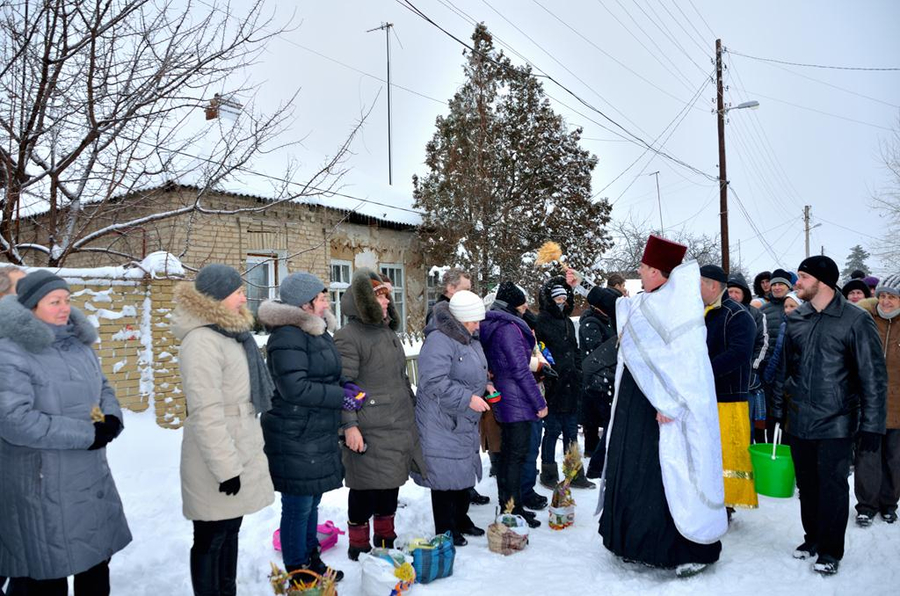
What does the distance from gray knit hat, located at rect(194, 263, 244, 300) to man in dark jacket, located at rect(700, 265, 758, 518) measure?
3.30 meters

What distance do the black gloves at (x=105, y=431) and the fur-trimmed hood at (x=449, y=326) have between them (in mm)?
2171

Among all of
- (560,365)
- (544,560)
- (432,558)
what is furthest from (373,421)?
(560,365)

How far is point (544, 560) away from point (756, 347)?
328 centimetres

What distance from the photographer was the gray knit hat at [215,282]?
3.35 m

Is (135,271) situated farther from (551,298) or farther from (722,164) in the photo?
(722,164)

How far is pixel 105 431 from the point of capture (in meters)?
3.05

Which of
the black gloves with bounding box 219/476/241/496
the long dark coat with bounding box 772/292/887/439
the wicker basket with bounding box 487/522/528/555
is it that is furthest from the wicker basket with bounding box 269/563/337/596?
the long dark coat with bounding box 772/292/887/439

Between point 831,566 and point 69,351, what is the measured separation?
4585 mm

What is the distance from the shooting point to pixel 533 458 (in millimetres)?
5758

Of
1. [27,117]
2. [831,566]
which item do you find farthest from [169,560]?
[831,566]

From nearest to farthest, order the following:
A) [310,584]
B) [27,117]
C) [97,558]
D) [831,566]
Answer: [97,558] < [310,584] < [831,566] < [27,117]

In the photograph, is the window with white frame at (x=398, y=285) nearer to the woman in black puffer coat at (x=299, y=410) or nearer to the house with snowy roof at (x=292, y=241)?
the house with snowy roof at (x=292, y=241)

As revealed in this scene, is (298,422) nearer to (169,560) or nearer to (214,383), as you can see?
Answer: (214,383)

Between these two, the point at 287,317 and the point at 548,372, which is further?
the point at 548,372
